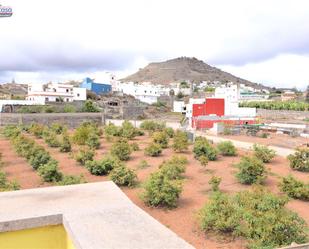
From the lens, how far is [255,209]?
7246mm

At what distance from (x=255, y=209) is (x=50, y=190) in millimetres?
4935

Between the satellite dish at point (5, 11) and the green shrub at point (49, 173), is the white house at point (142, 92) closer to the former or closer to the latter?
the satellite dish at point (5, 11)

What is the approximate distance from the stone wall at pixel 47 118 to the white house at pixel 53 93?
13.9 meters

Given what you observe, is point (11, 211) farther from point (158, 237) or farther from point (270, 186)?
Result: point (270, 186)

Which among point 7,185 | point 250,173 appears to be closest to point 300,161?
point 250,173

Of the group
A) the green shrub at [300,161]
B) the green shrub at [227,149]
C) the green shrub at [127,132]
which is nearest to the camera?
the green shrub at [300,161]

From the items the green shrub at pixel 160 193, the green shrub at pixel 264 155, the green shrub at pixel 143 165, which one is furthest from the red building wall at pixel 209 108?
the green shrub at pixel 160 193

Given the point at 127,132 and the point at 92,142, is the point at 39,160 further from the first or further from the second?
the point at 127,132

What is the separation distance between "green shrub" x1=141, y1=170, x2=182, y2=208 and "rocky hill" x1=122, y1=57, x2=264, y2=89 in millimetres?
112505

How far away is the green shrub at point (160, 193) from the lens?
8180mm

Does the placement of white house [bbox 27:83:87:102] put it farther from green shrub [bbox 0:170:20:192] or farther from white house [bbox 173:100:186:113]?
green shrub [bbox 0:170:20:192]

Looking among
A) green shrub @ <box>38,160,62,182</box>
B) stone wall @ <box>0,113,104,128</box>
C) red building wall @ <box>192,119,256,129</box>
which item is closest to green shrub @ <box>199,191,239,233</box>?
green shrub @ <box>38,160,62,182</box>

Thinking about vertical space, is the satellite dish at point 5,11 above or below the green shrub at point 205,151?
above

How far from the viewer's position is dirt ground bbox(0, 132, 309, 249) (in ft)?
22.3
